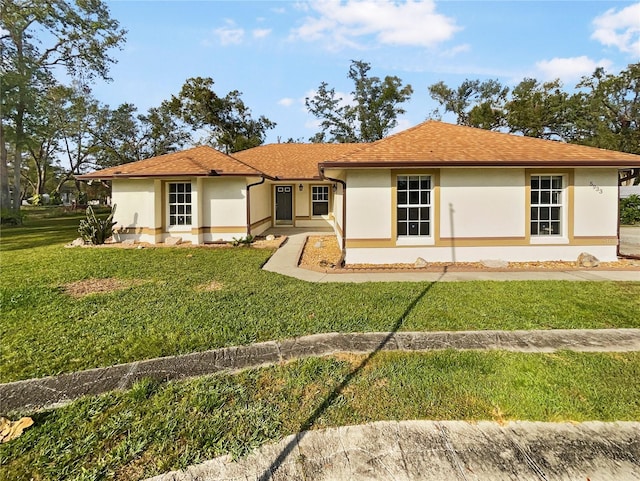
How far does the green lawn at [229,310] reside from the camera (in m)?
4.44

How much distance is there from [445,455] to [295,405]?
4.39ft

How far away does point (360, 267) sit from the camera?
31.2ft

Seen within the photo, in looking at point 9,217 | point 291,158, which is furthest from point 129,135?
point 291,158

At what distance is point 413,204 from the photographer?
9.84 metres

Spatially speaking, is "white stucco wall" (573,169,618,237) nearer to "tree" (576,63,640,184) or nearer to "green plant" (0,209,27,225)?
"tree" (576,63,640,184)

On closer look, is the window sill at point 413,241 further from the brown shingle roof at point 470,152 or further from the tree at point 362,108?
the tree at point 362,108

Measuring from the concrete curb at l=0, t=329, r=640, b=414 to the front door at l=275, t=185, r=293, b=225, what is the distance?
51.2ft

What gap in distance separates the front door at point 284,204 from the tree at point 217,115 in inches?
603

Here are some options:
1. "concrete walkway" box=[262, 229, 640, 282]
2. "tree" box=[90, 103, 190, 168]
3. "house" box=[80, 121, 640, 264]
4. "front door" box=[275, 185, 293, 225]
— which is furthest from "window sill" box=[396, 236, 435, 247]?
"tree" box=[90, 103, 190, 168]

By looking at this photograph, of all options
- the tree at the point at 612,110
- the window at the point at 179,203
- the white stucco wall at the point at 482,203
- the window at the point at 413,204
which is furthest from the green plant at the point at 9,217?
the tree at the point at 612,110

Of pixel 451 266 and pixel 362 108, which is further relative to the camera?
pixel 362 108

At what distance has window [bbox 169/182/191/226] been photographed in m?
13.8

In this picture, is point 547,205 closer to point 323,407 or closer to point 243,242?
point 323,407

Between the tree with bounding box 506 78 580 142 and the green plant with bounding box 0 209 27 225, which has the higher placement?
the tree with bounding box 506 78 580 142
